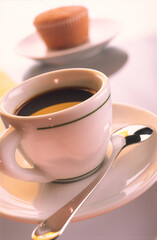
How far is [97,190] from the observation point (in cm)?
46

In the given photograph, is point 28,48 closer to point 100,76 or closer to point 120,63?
point 120,63

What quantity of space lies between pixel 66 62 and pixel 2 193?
0.57 m

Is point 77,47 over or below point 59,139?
below

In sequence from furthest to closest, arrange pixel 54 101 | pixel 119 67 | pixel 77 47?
1. pixel 77 47
2. pixel 119 67
3. pixel 54 101

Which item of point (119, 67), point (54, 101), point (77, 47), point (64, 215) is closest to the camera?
point (64, 215)

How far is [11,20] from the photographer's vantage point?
1524 mm

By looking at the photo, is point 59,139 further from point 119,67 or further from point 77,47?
point 77,47

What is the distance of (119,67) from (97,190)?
50 centimetres

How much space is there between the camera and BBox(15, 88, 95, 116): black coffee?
0.54 metres

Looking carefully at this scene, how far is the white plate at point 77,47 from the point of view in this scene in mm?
952

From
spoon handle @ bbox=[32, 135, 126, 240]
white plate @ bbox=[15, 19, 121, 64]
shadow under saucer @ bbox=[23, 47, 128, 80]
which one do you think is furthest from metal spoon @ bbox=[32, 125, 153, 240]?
white plate @ bbox=[15, 19, 121, 64]

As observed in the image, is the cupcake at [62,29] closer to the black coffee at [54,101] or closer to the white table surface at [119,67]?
the white table surface at [119,67]

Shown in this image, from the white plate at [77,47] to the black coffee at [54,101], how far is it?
0.40 m

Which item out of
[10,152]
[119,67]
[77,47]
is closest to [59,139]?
[10,152]
